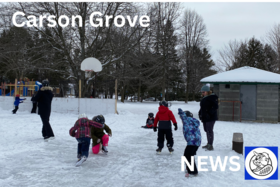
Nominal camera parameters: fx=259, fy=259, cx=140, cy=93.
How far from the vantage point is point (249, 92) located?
51.4 ft

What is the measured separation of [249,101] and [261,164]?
35.9ft

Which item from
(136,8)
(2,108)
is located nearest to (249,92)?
(136,8)

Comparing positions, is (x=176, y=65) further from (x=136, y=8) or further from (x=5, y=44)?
(x=5, y=44)

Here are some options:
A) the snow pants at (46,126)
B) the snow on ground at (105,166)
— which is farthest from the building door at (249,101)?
the snow pants at (46,126)

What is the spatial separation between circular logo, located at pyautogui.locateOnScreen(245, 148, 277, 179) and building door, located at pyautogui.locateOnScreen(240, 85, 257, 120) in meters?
10.0

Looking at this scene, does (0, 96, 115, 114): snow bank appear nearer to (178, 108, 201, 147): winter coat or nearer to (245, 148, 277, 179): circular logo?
(245, 148, 277, 179): circular logo

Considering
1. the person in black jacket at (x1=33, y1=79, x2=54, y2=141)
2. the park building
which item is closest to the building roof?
the park building

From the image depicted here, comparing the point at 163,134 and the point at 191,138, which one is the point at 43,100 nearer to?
the point at 163,134

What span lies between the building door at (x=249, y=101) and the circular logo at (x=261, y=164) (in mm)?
10027

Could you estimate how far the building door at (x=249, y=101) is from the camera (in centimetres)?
1565

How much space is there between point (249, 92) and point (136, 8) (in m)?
9.64

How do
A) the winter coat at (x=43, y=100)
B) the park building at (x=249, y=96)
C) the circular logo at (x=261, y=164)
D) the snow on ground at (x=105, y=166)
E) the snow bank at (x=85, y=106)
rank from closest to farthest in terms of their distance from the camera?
the snow on ground at (x=105, y=166), the circular logo at (x=261, y=164), the winter coat at (x=43, y=100), the park building at (x=249, y=96), the snow bank at (x=85, y=106)

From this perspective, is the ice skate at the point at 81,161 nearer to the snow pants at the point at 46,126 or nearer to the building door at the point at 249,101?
the snow pants at the point at 46,126

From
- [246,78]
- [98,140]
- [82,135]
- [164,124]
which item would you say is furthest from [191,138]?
[246,78]
